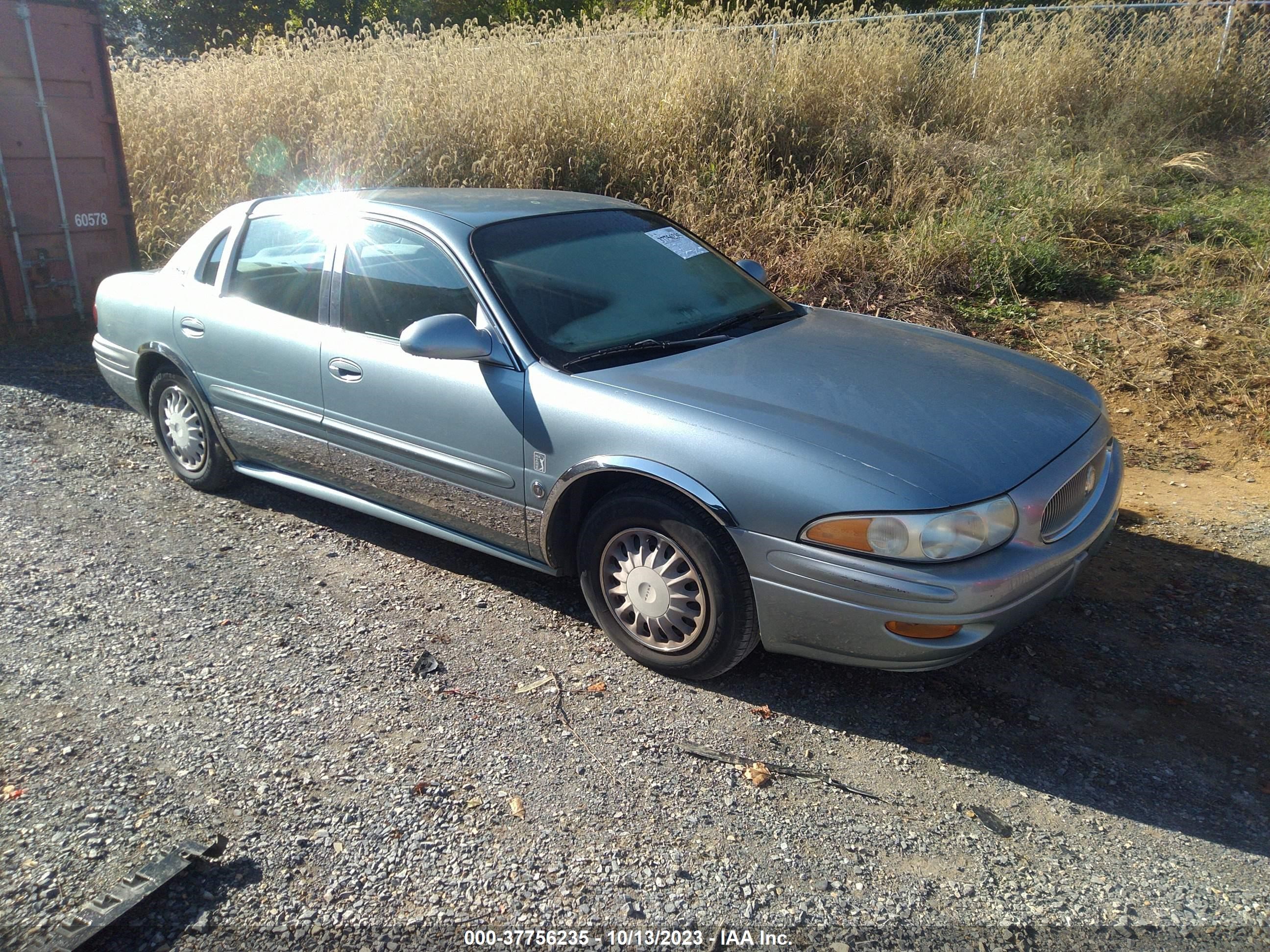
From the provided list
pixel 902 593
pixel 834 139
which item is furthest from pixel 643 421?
pixel 834 139

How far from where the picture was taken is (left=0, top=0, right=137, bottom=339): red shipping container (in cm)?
830

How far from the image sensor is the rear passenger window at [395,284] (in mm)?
4027

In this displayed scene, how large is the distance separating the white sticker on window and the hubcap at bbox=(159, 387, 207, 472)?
2.64 m

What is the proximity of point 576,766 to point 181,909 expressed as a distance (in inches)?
46.5

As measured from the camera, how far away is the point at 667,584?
3.47 metres

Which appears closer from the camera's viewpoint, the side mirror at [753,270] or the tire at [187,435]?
the side mirror at [753,270]

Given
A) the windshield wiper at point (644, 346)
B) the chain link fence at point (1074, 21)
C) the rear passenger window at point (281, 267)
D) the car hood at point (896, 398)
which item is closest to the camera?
the car hood at point (896, 398)

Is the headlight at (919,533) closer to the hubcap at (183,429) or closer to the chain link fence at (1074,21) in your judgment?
the hubcap at (183,429)

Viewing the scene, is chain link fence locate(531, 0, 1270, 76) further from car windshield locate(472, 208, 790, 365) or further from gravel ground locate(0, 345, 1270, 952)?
gravel ground locate(0, 345, 1270, 952)

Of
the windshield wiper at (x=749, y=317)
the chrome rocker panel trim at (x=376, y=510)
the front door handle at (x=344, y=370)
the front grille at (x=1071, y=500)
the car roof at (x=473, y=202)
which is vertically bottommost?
the chrome rocker panel trim at (x=376, y=510)

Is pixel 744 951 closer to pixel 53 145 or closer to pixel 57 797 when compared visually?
pixel 57 797

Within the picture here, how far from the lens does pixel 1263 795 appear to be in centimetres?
297

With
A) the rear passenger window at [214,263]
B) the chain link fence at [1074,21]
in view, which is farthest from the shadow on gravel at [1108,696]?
the chain link fence at [1074,21]

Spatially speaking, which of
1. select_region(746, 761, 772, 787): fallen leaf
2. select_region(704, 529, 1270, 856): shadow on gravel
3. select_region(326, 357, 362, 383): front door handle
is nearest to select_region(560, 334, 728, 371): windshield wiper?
select_region(326, 357, 362, 383): front door handle
